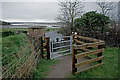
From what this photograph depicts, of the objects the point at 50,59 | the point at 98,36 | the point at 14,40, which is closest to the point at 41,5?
the point at 14,40

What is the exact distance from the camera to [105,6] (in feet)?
30.0

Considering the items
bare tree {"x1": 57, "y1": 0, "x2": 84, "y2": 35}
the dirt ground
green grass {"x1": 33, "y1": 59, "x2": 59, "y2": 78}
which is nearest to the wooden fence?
the dirt ground

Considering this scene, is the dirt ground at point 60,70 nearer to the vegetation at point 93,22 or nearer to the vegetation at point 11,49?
the vegetation at point 11,49

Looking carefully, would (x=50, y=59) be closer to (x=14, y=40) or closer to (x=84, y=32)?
(x=14, y=40)

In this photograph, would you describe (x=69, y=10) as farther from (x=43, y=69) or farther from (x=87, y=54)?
(x=43, y=69)

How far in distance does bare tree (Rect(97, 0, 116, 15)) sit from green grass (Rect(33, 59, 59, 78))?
7349 mm

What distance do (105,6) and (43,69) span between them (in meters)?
8.39

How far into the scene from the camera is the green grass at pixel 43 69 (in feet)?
9.45

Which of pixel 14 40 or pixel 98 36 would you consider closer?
pixel 14 40

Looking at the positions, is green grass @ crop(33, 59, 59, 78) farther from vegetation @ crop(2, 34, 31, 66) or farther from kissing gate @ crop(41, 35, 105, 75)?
vegetation @ crop(2, 34, 31, 66)

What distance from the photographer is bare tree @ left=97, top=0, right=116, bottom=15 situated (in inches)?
351

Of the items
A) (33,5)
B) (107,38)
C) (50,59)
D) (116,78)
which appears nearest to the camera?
(116,78)

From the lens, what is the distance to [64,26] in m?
6.98

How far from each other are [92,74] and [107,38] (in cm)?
417
